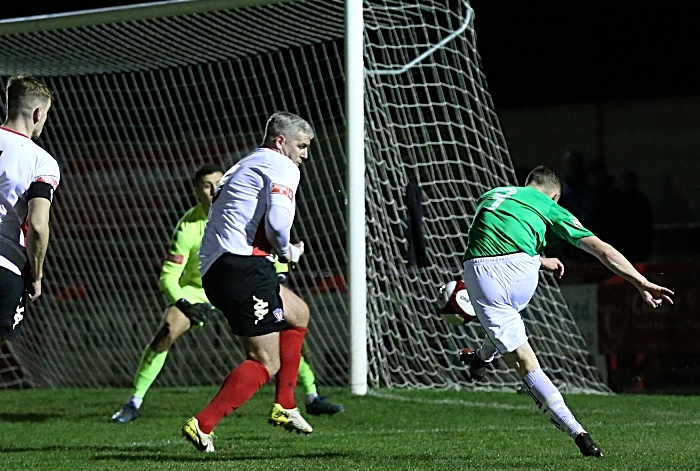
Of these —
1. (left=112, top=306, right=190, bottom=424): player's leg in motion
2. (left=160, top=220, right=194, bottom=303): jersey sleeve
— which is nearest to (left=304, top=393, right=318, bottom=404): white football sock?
(left=112, top=306, right=190, bottom=424): player's leg in motion

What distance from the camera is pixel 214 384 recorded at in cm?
1260

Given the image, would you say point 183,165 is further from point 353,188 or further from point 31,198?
point 31,198

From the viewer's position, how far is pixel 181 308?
8.73 meters

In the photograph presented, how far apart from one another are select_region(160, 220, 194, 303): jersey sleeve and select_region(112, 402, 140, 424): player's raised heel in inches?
32.4

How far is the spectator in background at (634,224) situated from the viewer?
13.4 metres

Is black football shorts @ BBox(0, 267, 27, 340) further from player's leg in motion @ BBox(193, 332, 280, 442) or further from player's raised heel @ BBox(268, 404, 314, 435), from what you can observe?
player's raised heel @ BBox(268, 404, 314, 435)

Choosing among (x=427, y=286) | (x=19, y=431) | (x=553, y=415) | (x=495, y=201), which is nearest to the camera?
(x=553, y=415)

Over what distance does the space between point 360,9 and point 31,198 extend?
4.81 m

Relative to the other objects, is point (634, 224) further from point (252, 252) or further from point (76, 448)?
point (76, 448)

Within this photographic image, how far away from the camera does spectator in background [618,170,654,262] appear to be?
43.9 ft

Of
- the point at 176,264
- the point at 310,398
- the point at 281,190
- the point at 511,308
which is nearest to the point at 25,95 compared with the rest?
the point at 281,190

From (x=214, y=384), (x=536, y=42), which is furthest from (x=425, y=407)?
(x=536, y=42)

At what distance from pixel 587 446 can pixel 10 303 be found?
9.15 ft

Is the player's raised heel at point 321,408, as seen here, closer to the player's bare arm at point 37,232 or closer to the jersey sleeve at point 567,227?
the jersey sleeve at point 567,227
